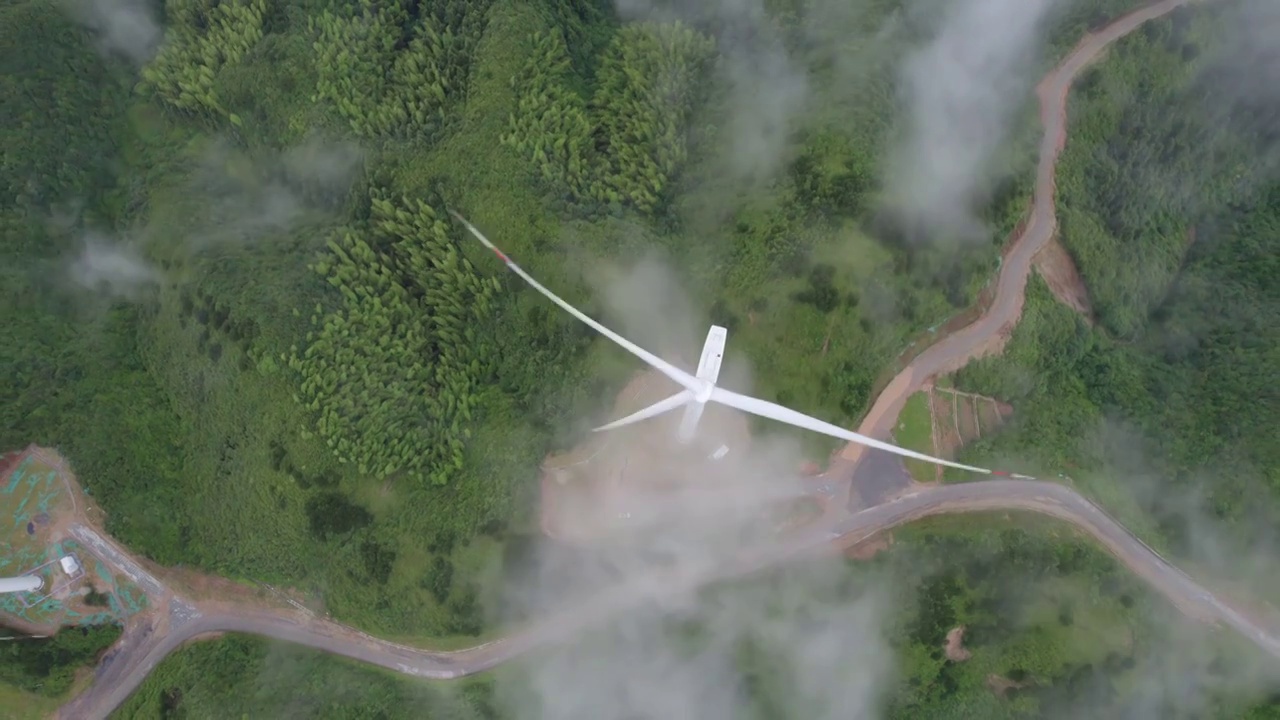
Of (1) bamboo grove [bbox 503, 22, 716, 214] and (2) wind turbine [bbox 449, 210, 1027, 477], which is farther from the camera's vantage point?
(1) bamboo grove [bbox 503, 22, 716, 214]

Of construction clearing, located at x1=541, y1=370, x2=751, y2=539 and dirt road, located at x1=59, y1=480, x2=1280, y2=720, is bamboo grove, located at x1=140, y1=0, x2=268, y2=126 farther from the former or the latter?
dirt road, located at x1=59, y1=480, x2=1280, y2=720

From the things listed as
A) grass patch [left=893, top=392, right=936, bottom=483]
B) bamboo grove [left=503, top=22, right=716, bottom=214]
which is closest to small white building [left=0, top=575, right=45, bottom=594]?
bamboo grove [left=503, top=22, right=716, bottom=214]

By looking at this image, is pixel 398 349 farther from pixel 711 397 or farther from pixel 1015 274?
pixel 1015 274

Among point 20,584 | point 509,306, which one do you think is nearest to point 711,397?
point 509,306

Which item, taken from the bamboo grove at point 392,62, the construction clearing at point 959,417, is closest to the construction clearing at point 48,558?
the bamboo grove at point 392,62

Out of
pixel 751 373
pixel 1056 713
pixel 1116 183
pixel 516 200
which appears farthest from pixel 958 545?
pixel 516 200

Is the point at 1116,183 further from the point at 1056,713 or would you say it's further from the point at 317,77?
the point at 317,77
